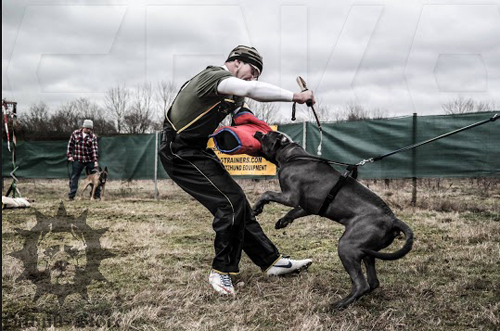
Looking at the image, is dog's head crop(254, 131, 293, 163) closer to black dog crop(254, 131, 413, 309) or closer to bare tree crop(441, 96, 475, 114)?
black dog crop(254, 131, 413, 309)

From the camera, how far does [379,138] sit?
7840mm

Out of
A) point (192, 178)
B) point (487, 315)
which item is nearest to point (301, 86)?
point (192, 178)

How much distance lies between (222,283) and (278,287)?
17.1 inches

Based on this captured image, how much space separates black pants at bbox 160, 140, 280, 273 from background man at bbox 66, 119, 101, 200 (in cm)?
667

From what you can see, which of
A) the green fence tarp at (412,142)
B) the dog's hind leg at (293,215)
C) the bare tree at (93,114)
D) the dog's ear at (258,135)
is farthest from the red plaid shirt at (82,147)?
the dog's hind leg at (293,215)

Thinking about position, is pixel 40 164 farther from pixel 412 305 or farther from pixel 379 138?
pixel 412 305

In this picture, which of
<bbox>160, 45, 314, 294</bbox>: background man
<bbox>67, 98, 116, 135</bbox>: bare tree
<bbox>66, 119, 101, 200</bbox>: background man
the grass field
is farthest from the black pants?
<bbox>66, 119, 101, 200</bbox>: background man

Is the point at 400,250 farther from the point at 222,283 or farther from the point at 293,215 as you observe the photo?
the point at 222,283

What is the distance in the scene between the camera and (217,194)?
10.4 feet

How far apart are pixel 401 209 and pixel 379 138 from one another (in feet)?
4.87

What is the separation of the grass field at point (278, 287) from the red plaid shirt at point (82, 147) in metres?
3.48

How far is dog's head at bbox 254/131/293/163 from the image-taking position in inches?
134

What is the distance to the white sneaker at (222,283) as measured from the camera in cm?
309

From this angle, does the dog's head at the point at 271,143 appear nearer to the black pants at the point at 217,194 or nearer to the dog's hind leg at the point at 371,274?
the black pants at the point at 217,194
